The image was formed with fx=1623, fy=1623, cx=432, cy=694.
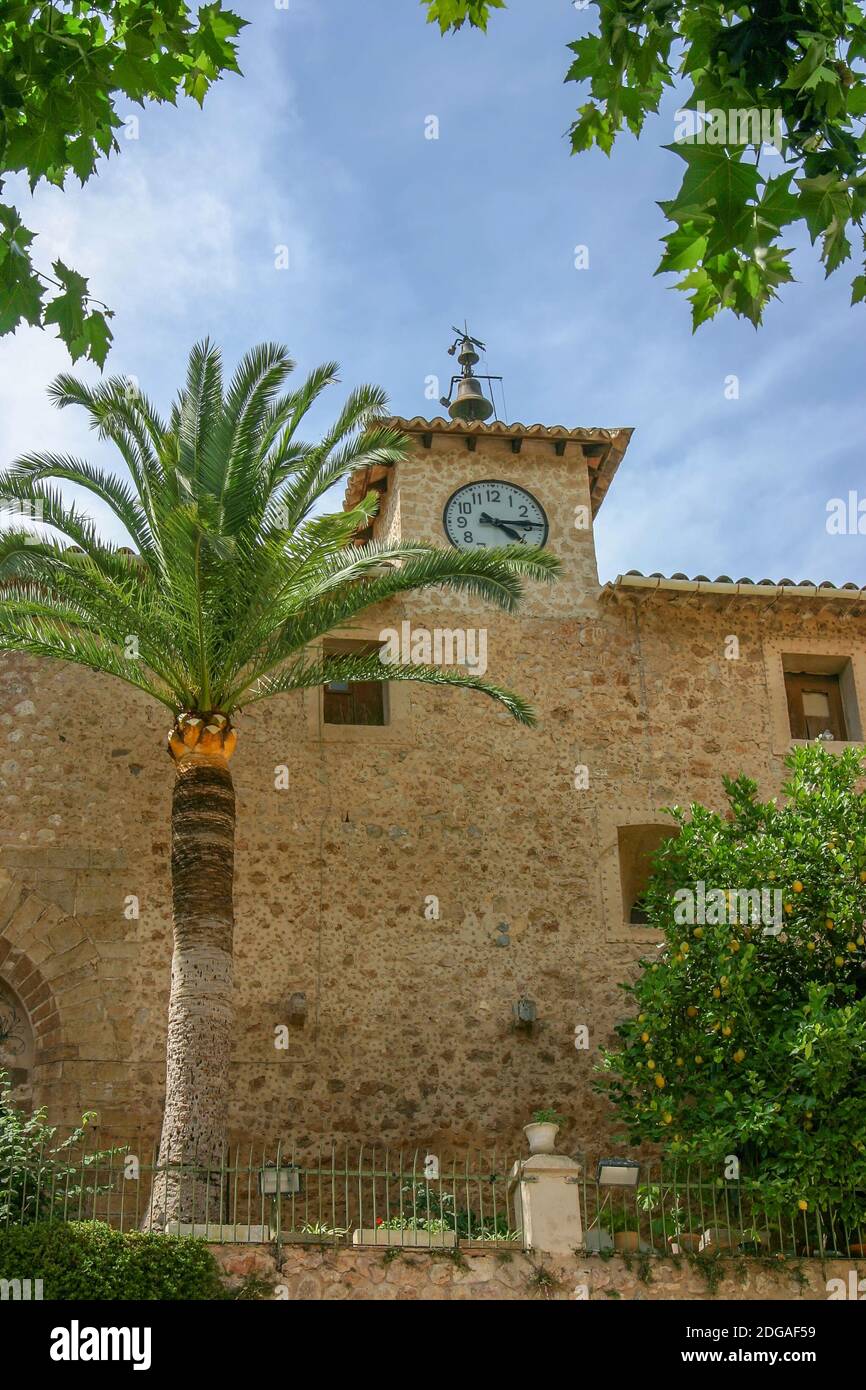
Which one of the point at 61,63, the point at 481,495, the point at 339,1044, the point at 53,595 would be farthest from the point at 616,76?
the point at 481,495

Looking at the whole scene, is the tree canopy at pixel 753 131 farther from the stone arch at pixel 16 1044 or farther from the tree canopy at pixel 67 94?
the stone arch at pixel 16 1044

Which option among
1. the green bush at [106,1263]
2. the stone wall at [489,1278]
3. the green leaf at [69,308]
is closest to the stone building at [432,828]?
the stone wall at [489,1278]

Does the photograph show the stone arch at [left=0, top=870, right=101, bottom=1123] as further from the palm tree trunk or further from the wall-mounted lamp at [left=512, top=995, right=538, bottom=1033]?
the wall-mounted lamp at [left=512, top=995, right=538, bottom=1033]

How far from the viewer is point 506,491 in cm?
1817

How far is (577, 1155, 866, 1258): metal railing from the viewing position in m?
12.3

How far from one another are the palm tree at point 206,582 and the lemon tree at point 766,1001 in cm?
262

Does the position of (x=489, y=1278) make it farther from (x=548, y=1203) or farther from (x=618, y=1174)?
(x=618, y=1174)

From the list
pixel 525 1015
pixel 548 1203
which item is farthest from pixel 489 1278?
pixel 525 1015

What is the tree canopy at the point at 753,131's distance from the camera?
454cm

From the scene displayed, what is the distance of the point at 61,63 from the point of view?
5133mm

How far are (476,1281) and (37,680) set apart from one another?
7506 mm

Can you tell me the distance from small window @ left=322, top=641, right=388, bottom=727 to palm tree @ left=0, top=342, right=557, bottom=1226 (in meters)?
2.64

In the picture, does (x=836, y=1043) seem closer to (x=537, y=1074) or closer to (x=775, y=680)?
(x=537, y=1074)

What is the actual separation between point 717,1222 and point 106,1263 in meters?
4.76
